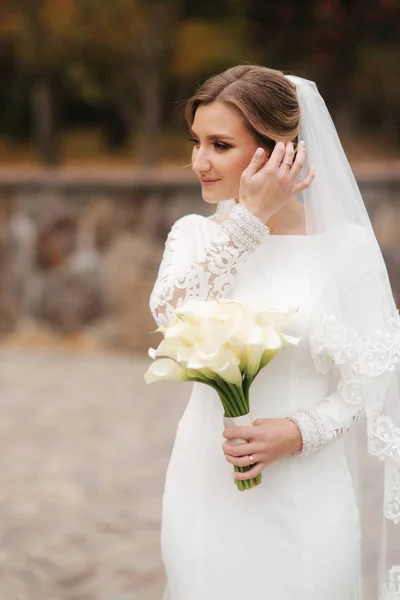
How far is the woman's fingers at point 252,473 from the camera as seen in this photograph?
1967mm

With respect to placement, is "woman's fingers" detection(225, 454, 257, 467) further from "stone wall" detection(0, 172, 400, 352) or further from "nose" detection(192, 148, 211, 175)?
"stone wall" detection(0, 172, 400, 352)

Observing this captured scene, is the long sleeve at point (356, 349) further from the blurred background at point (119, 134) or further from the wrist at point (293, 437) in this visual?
the blurred background at point (119, 134)

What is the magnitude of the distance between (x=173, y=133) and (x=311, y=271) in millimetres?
9006

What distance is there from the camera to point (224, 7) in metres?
10.7

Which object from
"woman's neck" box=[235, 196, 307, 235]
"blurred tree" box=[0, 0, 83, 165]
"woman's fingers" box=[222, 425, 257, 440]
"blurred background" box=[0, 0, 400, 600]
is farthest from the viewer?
"blurred tree" box=[0, 0, 83, 165]

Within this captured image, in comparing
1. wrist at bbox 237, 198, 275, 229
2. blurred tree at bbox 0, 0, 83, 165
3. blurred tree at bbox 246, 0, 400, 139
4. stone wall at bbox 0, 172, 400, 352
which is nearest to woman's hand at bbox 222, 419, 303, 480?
wrist at bbox 237, 198, 275, 229

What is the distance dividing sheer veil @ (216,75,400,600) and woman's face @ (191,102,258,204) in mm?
194

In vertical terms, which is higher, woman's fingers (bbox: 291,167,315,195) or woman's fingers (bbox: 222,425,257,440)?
woman's fingers (bbox: 291,167,315,195)

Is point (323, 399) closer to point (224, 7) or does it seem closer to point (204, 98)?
point (204, 98)

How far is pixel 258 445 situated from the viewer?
196cm

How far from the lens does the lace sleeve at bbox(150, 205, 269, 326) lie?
2.03 m

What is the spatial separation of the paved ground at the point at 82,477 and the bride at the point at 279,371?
188 cm

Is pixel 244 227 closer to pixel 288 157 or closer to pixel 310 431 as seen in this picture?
pixel 288 157

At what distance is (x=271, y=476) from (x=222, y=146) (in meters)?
0.79
